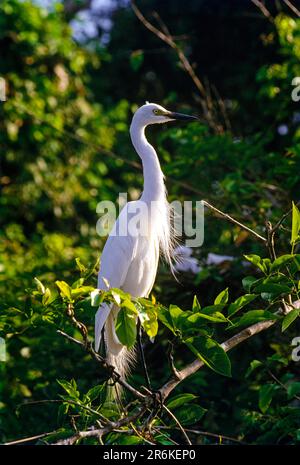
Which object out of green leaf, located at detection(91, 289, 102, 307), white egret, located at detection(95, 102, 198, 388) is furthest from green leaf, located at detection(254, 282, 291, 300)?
white egret, located at detection(95, 102, 198, 388)

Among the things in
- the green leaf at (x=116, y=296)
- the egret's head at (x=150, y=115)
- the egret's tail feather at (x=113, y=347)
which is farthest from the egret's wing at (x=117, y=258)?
the green leaf at (x=116, y=296)

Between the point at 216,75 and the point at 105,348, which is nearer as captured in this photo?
the point at 105,348

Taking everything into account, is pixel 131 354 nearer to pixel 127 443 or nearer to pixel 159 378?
pixel 159 378

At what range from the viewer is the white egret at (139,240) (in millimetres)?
2566

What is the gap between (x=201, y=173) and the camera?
11.6ft

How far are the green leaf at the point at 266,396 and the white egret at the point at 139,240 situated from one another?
2.11 feet

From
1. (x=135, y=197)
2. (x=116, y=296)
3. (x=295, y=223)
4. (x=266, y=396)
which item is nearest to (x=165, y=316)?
(x=116, y=296)

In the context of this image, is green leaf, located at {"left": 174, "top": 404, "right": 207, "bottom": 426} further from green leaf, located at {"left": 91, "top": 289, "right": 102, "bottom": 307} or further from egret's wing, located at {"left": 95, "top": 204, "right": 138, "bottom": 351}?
egret's wing, located at {"left": 95, "top": 204, "right": 138, "bottom": 351}

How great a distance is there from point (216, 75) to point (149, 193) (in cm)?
432

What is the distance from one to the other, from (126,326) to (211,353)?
0.67ft

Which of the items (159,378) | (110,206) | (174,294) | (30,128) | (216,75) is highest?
(216,75)

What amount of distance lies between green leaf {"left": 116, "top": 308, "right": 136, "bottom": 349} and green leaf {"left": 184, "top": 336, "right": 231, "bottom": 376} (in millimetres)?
140

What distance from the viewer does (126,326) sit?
158 centimetres

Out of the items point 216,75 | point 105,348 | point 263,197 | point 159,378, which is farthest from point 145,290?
point 216,75
